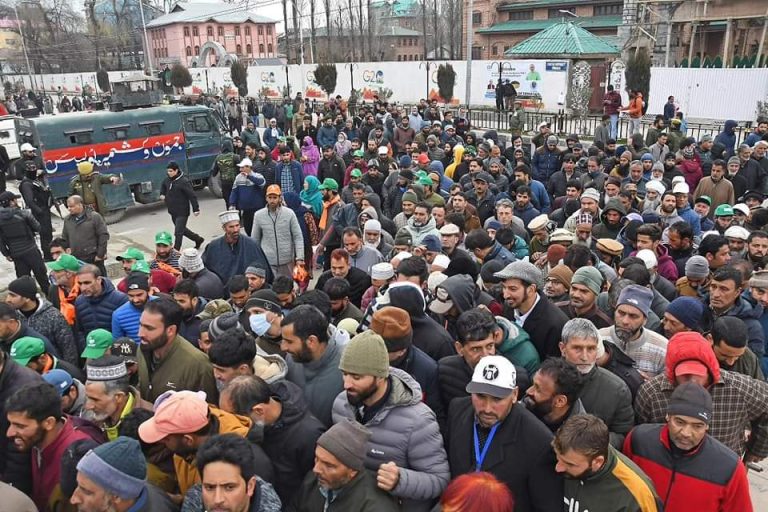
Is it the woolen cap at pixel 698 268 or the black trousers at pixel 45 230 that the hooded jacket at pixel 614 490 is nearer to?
the woolen cap at pixel 698 268

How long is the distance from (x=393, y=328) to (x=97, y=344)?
7.07 ft

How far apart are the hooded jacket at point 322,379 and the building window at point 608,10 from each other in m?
47.8

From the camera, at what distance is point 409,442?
9.16 feet

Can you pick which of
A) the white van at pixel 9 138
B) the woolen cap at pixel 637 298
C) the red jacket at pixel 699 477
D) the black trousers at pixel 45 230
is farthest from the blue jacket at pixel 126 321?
the white van at pixel 9 138

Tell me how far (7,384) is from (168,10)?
93.0 m

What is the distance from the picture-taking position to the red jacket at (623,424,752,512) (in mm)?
2725

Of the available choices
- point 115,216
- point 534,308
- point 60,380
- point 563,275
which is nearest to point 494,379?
point 534,308

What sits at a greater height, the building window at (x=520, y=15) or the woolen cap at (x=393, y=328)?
the building window at (x=520, y=15)

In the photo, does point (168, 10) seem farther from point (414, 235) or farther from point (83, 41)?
point (414, 235)

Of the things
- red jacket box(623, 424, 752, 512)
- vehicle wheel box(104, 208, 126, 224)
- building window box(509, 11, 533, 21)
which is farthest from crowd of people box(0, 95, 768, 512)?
building window box(509, 11, 533, 21)

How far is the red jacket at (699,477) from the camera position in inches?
107

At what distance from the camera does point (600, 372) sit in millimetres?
3268

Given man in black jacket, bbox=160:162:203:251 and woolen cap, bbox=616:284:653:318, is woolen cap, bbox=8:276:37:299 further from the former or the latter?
man in black jacket, bbox=160:162:203:251

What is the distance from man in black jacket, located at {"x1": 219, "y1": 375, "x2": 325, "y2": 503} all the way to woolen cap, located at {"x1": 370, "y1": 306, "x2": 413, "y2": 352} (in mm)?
680
